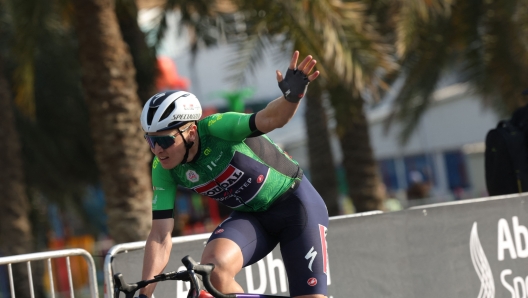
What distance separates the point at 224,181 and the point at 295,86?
0.83m

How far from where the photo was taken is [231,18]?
14.2m

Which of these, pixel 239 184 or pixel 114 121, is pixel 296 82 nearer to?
pixel 239 184

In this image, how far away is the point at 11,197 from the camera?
1141 centimetres

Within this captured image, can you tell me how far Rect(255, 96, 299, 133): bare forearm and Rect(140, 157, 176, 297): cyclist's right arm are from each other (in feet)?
2.39

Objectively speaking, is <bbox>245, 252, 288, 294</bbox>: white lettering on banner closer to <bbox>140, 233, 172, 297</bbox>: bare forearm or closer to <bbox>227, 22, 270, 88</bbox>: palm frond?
<bbox>140, 233, 172, 297</bbox>: bare forearm

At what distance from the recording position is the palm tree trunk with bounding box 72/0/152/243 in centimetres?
916

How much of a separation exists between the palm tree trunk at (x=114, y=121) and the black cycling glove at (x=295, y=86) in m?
5.52

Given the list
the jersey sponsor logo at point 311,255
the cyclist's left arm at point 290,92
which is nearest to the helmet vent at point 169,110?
the cyclist's left arm at point 290,92

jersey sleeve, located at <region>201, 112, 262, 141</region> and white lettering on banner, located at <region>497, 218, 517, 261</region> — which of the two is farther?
white lettering on banner, located at <region>497, 218, 517, 261</region>

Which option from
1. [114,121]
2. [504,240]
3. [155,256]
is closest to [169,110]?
[155,256]

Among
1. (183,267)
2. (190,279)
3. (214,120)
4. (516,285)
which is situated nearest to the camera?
(190,279)

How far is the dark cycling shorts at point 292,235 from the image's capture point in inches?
176

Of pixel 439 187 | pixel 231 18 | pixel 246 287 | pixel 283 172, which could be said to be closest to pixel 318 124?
pixel 231 18

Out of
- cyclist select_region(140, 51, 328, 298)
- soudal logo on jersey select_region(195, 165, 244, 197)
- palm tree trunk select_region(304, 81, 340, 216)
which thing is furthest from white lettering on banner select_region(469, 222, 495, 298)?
palm tree trunk select_region(304, 81, 340, 216)
